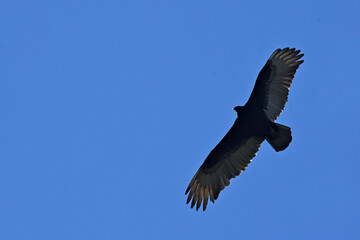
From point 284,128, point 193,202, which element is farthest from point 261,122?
point 193,202

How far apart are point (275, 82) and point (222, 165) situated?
→ 2.06 meters

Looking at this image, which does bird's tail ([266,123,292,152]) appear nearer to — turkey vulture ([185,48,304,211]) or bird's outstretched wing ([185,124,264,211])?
turkey vulture ([185,48,304,211])

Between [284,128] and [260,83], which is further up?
[260,83]

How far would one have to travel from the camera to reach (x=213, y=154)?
37.6 ft

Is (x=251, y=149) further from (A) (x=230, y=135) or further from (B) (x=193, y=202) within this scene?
(B) (x=193, y=202)

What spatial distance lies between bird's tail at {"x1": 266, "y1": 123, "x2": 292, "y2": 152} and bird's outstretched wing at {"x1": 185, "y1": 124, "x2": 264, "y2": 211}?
0.49 metres

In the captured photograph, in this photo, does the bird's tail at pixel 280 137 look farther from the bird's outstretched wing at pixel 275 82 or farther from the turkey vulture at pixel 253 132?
the bird's outstretched wing at pixel 275 82

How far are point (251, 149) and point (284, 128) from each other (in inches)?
40.4

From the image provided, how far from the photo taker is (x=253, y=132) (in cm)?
1118

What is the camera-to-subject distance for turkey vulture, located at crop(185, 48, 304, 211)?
1089 centimetres

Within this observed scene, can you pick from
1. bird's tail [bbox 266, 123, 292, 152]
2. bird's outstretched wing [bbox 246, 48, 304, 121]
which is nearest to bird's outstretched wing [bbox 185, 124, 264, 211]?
bird's tail [bbox 266, 123, 292, 152]

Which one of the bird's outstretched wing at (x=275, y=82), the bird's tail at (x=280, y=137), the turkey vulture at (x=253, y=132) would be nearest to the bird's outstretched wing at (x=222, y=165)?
the turkey vulture at (x=253, y=132)

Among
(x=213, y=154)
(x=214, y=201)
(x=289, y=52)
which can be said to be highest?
(x=289, y=52)

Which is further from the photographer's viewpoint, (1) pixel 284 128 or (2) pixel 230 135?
(2) pixel 230 135
